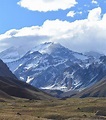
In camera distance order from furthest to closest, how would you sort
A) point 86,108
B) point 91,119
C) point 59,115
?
1. point 86,108
2. point 59,115
3. point 91,119

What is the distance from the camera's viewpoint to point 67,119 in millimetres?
63031

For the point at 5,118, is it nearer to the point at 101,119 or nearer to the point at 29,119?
the point at 29,119

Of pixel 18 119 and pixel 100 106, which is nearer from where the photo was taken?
pixel 18 119

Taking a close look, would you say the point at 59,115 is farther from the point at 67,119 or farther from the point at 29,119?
the point at 29,119

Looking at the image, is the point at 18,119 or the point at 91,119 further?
the point at 91,119

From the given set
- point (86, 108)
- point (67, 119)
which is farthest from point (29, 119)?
point (86, 108)

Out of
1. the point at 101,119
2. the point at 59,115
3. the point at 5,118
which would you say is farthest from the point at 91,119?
the point at 5,118

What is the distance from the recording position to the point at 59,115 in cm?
6944

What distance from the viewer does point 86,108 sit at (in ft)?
275

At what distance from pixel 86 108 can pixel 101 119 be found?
20.8 m

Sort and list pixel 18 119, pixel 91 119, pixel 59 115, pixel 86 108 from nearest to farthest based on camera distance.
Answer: pixel 18 119, pixel 91 119, pixel 59 115, pixel 86 108

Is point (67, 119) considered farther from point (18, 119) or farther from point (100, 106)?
point (100, 106)

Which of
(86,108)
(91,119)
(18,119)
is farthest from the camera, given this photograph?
(86,108)

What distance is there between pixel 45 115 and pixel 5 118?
694 inches
